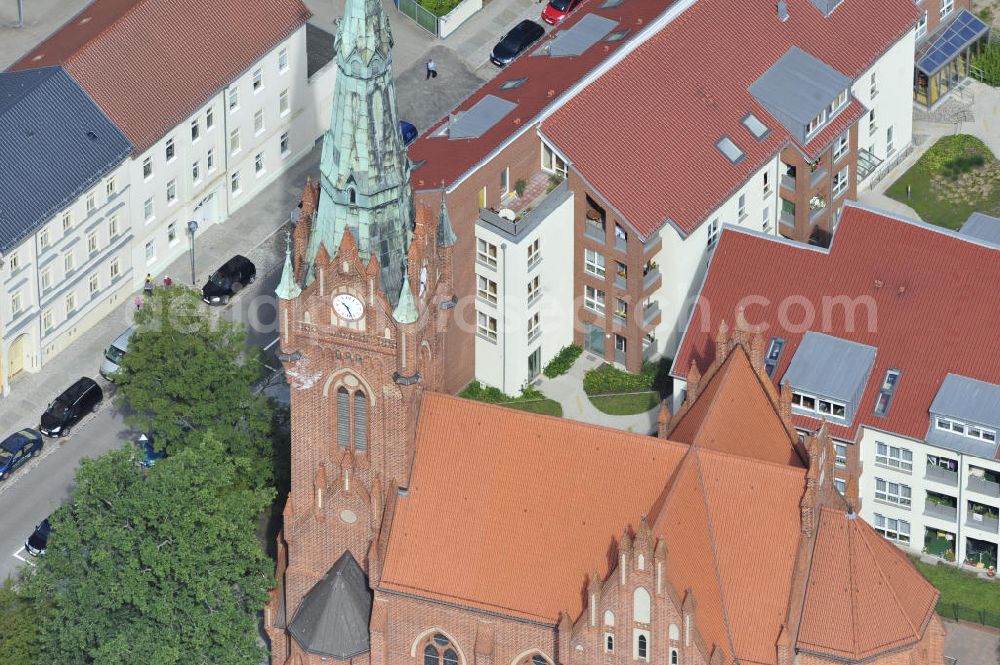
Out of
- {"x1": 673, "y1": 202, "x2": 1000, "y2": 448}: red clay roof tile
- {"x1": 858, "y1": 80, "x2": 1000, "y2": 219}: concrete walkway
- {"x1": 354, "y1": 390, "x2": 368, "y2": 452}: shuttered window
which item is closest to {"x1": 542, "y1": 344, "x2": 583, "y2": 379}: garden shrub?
{"x1": 673, "y1": 202, "x2": 1000, "y2": 448}: red clay roof tile

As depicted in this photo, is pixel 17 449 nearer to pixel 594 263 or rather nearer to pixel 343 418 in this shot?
pixel 343 418

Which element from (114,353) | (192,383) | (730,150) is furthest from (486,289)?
(114,353)

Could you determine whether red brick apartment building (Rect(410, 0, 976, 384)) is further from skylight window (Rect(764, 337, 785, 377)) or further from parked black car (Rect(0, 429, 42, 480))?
parked black car (Rect(0, 429, 42, 480))

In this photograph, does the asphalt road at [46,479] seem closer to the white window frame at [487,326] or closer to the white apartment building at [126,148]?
the white apartment building at [126,148]

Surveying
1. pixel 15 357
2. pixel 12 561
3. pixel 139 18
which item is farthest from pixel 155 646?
pixel 139 18

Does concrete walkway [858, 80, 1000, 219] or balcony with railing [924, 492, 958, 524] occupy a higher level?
concrete walkway [858, 80, 1000, 219]

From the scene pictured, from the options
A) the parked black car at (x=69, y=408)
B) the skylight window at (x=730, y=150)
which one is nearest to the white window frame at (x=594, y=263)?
the skylight window at (x=730, y=150)

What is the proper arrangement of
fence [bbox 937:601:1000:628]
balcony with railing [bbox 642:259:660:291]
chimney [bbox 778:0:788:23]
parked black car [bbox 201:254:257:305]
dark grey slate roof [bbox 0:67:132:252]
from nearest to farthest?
1. fence [bbox 937:601:1000:628]
2. dark grey slate roof [bbox 0:67:132:252]
3. balcony with railing [bbox 642:259:660:291]
4. parked black car [bbox 201:254:257:305]
5. chimney [bbox 778:0:788:23]

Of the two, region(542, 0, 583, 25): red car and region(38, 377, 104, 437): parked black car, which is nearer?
region(38, 377, 104, 437): parked black car
